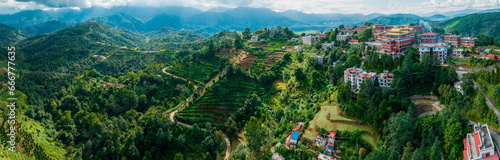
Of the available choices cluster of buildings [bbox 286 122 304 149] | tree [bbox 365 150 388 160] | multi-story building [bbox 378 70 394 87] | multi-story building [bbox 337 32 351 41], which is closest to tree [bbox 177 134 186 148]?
cluster of buildings [bbox 286 122 304 149]

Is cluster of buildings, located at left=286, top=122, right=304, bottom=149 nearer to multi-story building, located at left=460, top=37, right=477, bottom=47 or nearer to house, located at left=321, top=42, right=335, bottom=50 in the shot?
house, located at left=321, top=42, right=335, bottom=50

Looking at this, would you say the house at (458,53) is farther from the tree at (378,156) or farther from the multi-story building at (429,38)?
the tree at (378,156)

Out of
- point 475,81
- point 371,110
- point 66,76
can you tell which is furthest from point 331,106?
point 66,76

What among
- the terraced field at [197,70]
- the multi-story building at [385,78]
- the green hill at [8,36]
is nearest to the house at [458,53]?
the multi-story building at [385,78]

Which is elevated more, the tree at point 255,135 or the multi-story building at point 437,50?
the multi-story building at point 437,50

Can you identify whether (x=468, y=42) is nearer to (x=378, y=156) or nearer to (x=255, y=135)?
(x=378, y=156)

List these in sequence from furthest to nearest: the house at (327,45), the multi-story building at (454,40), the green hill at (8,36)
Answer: the green hill at (8,36), the house at (327,45), the multi-story building at (454,40)

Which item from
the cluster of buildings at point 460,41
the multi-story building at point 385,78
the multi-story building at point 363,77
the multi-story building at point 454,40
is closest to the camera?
the multi-story building at point 385,78
